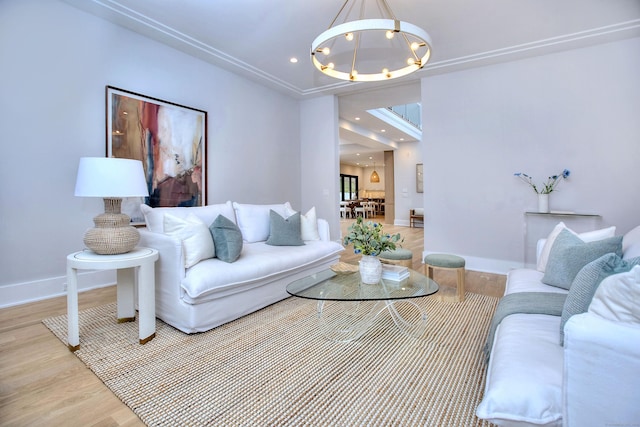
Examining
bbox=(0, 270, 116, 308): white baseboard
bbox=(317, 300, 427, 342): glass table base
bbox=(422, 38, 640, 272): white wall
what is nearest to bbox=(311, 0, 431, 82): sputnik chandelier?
bbox=(422, 38, 640, 272): white wall

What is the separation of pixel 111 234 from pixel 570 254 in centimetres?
308

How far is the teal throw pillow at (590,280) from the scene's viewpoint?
1.21m

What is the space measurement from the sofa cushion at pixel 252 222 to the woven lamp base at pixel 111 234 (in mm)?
1350

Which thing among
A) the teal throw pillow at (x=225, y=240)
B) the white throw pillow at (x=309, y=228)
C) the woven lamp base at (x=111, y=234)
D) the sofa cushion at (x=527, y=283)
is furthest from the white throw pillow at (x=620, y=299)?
the white throw pillow at (x=309, y=228)

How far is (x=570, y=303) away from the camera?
1278 millimetres

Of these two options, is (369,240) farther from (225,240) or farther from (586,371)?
(586,371)

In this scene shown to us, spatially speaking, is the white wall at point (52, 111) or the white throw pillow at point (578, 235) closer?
the white throw pillow at point (578, 235)

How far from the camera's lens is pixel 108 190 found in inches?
84.5

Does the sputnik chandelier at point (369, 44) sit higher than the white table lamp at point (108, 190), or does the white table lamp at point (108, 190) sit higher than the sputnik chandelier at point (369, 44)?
the sputnik chandelier at point (369, 44)

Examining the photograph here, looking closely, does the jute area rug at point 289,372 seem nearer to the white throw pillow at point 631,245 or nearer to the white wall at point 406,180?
the white throw pillow at point 631,245

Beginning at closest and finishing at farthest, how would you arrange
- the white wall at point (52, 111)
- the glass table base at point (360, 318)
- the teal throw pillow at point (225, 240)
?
the glass table base at point (360, 318) < the teal throw pillow at point (225, 240) < the white wall at point (52, 111)

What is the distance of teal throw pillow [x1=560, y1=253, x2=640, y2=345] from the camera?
121cm

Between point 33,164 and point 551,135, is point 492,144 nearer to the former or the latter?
point 551,135

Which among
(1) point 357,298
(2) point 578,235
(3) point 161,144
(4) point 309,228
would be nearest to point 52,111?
(3) point 161,144
